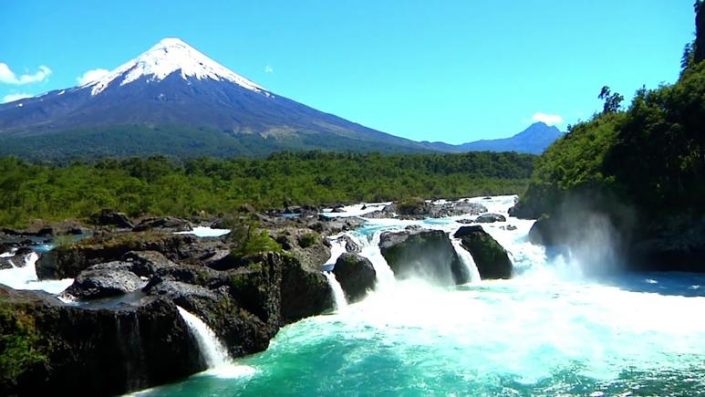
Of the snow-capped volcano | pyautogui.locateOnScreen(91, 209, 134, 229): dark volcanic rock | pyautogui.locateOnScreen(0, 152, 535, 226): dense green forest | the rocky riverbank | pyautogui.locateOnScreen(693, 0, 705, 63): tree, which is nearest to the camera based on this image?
the rocky riverbank

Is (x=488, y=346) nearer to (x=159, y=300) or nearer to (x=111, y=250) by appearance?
(x=159, y=300)

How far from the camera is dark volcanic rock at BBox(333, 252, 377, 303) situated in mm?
21406

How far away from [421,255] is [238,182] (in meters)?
44.6

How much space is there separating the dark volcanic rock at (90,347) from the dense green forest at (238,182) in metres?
31.4

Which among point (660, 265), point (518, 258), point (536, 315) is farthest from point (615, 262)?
point (536, 315)

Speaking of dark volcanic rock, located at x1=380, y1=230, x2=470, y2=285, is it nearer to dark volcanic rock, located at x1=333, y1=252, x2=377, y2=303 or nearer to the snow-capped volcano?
dark volcanic rock, located at x1=333, y1=252, x2=377, y2=303

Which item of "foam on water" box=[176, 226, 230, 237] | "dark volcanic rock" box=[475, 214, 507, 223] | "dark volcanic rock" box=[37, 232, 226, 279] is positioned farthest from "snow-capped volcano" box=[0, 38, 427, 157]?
"dark volcanic rock" box=[37, 232, 226, 279]

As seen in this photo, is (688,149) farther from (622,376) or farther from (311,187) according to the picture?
(311,187)

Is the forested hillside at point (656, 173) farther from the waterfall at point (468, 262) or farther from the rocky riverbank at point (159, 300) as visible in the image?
the waterfall at point (468, 262)

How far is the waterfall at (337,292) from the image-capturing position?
67.9 ft

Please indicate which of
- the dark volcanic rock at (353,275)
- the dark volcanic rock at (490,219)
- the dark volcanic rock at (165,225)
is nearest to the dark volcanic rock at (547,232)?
the dark volcanic rock at (490,219)

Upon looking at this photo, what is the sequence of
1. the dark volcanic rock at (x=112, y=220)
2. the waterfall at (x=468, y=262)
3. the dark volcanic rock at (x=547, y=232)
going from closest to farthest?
the waterfall at (x=468, y=262), the dark volcanic rock at (x=547, y=232), the dark volcanic rock at (x=112, y=220)

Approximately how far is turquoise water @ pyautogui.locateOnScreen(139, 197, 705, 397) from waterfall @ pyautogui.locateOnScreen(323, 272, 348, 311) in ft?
1.10

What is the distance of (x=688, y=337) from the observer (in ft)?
55.7
